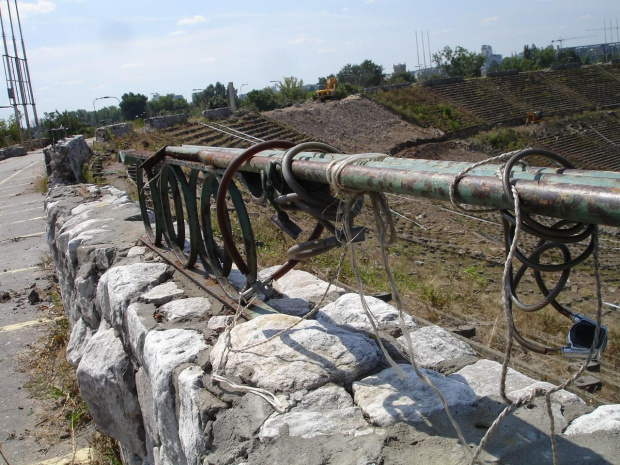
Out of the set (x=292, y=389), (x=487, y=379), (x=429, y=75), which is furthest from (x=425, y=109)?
(x=429, y=75)

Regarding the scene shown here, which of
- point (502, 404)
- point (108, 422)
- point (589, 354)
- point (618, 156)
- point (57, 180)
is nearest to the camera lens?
point (589, 354)

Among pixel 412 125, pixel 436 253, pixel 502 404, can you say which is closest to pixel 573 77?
pixel 412 125

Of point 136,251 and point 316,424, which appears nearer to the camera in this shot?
point 316,424

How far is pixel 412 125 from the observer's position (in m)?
28.2

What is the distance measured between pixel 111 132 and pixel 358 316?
1716cm

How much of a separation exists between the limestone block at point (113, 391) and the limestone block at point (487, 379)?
1.54 m

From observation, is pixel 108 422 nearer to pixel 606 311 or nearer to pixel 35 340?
pixel 35 340

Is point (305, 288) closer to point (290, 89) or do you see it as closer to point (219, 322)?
point (219, 322)

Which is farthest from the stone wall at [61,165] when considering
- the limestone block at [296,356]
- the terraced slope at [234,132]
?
the limestone block at [296,356]

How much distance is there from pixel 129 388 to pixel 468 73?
53.4 meters

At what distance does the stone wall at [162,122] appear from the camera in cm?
2041

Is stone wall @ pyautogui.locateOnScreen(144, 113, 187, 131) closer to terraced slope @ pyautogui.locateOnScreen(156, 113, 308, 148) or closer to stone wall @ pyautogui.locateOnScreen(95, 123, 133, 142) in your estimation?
terraced slope @ pyautogui.locateOnScreen(156, 113, 308, 148)

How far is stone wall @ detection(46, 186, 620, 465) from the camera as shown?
1.65m

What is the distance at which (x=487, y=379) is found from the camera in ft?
6.61
